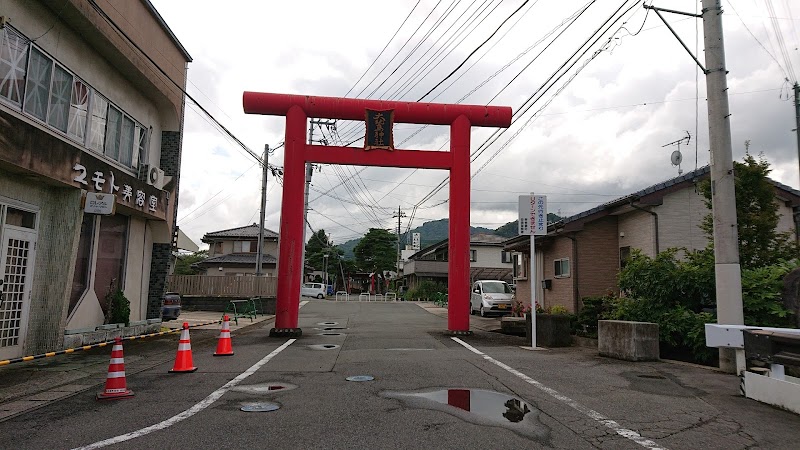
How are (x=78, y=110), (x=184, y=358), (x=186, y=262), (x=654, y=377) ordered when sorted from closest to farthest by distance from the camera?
(x=654, y=377)
(x=184, y=358)
(x=78, y=110)
(x=186, y=262)

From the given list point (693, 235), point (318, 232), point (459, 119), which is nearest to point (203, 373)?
point (459, 119)

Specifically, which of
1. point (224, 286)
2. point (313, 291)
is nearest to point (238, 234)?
point (313, 291)

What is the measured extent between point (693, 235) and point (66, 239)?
1602 centimetres

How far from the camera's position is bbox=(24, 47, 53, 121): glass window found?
884 centimetres

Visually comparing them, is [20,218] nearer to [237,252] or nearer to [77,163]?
[77,163]

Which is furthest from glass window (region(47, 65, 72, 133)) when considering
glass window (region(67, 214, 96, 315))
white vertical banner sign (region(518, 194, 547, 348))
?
white vertical banner sign (region(518, 194, 547, 348))

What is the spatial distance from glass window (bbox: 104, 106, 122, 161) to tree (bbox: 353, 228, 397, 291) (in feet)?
169

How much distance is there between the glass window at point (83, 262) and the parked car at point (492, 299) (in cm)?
1534

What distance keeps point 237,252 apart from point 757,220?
4131cm

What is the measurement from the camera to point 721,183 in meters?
8.34

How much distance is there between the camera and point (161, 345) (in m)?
11.3

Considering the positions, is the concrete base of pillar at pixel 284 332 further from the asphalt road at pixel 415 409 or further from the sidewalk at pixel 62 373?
the asphalt road at pixel 415 409

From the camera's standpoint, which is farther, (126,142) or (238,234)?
(238,234)

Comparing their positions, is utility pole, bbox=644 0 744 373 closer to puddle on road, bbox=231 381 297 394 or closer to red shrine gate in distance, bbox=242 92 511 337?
red shrine gate in distance, bbox=242 92 511 337
